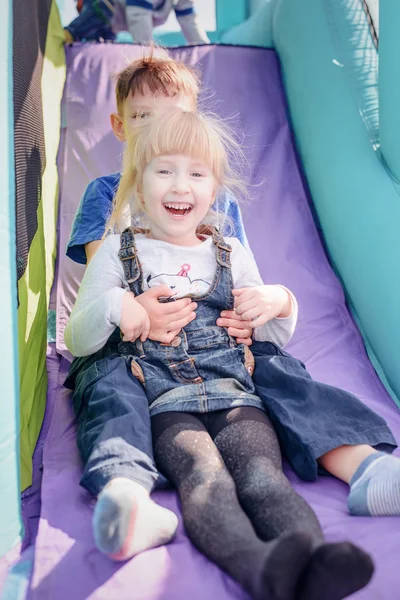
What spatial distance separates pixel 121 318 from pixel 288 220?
0.92 meters

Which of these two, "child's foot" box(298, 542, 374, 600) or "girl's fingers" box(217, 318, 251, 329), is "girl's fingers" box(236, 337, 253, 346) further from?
"child's foot" box(298, 542, 374, 600)

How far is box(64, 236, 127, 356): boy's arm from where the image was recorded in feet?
3.36

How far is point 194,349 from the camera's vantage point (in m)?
1.08

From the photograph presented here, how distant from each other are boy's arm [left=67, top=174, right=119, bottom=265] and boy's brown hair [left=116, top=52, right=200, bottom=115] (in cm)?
21

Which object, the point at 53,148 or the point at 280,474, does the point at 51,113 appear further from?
the point at 280,474

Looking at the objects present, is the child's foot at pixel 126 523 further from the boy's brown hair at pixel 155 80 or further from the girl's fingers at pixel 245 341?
the boy's brown hair at pixel 155 80

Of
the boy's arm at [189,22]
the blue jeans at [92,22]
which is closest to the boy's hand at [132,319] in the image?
the blue jeans at [92,22]

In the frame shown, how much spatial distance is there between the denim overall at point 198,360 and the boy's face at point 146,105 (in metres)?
0.38

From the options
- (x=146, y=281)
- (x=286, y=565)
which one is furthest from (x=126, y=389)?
(x=286, y=565)

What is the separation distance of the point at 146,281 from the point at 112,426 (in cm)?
30

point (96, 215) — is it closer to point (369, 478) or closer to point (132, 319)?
point (132, 319)

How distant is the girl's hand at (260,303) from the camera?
108 centimetres

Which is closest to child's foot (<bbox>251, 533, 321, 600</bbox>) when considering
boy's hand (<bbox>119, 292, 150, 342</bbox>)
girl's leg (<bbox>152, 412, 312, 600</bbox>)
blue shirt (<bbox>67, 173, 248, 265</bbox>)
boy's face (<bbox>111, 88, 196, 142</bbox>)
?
girl's leg (<bbox>152, 412, 312, 600</bbox>)

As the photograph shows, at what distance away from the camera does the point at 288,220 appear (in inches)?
71.4
